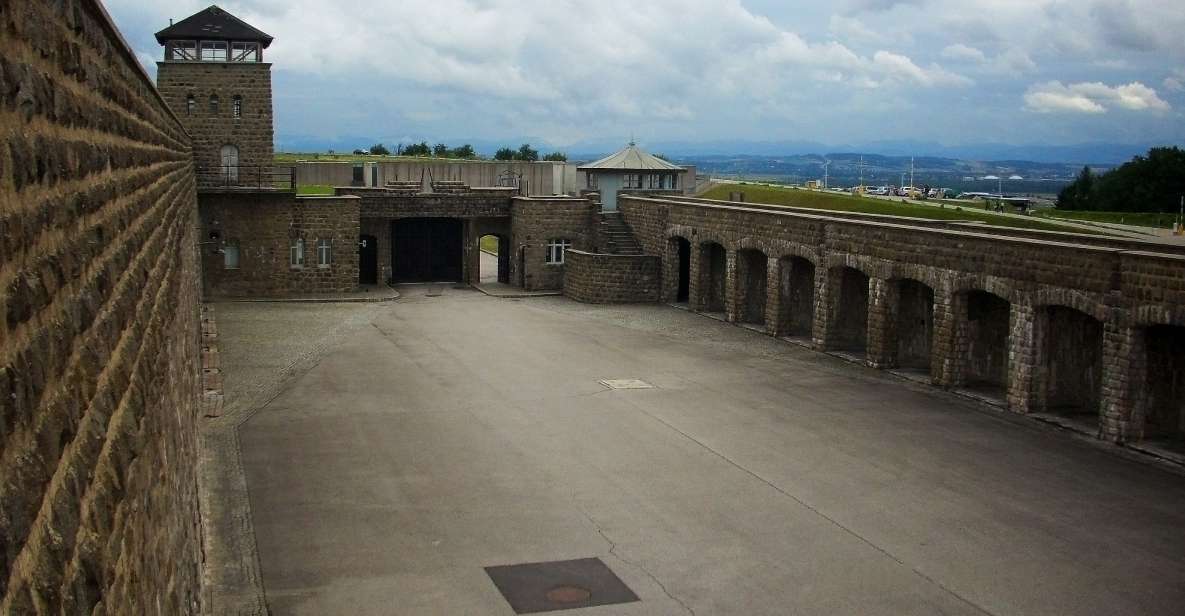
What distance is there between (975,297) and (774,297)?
7.09 meters

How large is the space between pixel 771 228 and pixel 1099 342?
34.5 ft

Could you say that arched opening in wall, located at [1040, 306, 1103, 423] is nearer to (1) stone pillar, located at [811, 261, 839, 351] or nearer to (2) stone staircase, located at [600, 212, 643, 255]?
(1) stone pillar, located at [811, 261, 839, 351]

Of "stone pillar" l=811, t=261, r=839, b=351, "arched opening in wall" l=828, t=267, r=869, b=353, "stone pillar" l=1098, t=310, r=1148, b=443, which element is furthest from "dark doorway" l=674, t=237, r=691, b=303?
"stone pillar" l=1098, t=310, r=1148, b=443

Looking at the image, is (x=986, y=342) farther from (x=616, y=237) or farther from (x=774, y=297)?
(x=616, y=237)

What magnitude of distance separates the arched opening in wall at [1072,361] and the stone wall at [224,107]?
79.2 feet

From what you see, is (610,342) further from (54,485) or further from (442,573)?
(54,485)

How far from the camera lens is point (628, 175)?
143 feet

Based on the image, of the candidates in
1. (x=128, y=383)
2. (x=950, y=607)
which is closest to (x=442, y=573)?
(x=950, y=607)

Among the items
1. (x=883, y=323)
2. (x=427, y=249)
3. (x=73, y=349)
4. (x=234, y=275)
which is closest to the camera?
(x=73, y=349)

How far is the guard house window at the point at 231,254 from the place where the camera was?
37.1 m


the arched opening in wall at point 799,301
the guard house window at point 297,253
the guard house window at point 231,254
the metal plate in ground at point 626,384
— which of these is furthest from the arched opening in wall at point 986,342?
the guard house window at point 231,254

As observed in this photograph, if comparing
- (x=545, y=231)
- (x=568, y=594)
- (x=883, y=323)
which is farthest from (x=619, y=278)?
(x=568, y=594)

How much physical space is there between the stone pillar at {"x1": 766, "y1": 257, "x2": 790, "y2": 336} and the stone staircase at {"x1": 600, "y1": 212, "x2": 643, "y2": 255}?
887 cm

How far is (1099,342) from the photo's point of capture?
2153 cm
